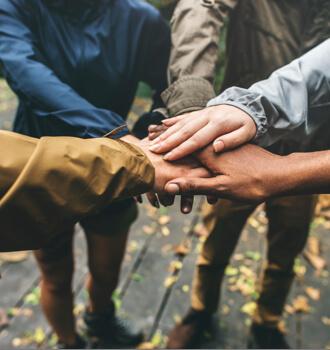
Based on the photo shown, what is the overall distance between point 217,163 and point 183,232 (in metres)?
2.05

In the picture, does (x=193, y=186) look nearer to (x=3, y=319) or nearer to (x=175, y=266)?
(x=175, y=266)

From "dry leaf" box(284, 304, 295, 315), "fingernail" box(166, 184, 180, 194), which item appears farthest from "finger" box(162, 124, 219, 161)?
"dry leaf" box(284, 304, 295, 315)

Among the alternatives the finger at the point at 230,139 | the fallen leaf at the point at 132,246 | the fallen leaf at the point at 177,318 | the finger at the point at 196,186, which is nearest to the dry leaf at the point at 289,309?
the fallen leaf at the point at 177,318

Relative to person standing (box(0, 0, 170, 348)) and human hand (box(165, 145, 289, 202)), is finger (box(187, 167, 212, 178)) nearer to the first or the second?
human hand (box(165, 145, 289, 202))

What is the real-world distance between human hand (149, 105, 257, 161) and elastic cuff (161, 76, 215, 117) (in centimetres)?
16

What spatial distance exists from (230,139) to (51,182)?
2.09ft

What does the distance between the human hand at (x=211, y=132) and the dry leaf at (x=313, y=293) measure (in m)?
1.92

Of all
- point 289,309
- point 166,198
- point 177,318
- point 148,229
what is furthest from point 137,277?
point 166,198

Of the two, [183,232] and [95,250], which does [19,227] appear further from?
[183,232]

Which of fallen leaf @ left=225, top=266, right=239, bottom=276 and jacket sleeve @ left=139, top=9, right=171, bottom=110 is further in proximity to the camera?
fallen leaf @ left=225, top=266, right=239, bottom=276

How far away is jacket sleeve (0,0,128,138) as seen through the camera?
1.58 metres

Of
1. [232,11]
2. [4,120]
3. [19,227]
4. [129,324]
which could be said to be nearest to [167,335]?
[129,324]

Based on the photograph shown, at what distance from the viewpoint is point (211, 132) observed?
4.74ft

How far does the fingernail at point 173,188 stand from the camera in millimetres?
1430
